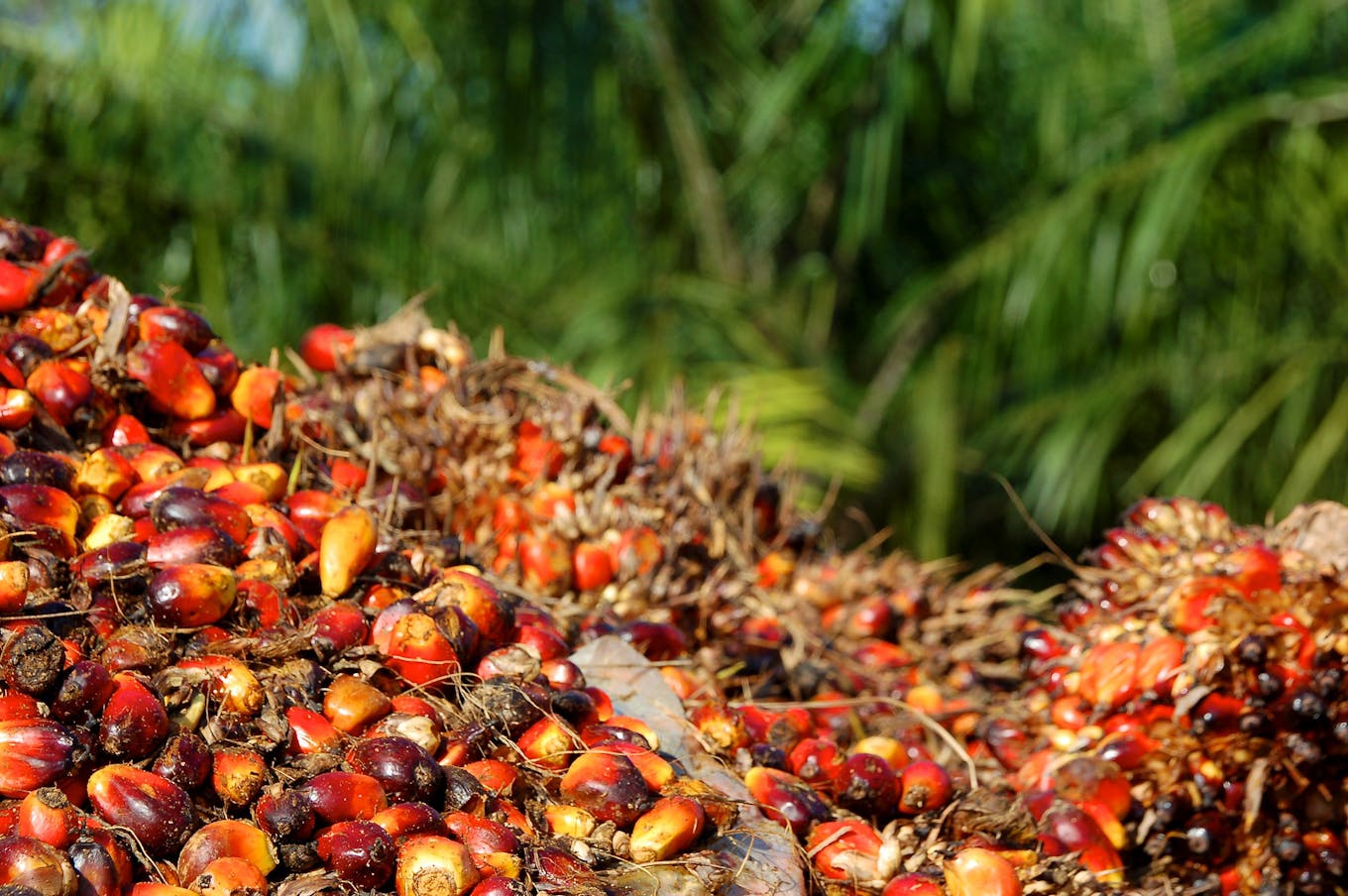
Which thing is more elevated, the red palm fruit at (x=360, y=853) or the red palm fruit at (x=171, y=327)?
the red palm fruit at (x=171, y=327)

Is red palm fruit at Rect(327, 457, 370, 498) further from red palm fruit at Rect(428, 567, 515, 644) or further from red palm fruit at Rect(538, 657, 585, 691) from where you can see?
red palm fruit at Rect(538, 657, 585, 691)

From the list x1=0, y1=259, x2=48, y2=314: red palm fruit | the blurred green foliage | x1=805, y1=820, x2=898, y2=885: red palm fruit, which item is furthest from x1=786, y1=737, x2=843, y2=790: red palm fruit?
the blurred green foliage

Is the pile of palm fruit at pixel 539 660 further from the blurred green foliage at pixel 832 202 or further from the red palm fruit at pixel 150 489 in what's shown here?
the blurred green foliage at pixel 832 202

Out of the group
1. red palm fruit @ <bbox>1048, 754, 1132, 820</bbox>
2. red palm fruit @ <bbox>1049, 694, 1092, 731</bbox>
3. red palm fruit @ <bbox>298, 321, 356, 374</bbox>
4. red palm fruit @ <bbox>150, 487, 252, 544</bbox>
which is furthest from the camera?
red palm fruit @ <bbox>298, 321, 356, 374</bbox>

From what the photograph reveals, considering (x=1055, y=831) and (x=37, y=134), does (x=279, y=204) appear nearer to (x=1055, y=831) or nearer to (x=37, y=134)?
(x=37, y=134)

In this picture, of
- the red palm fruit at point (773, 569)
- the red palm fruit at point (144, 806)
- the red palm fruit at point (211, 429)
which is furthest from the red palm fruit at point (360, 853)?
the red palm fruit at point (773, 569)
